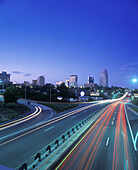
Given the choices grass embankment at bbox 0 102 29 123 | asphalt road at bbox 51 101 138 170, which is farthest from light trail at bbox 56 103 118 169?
grass embankment at bbox 0 102 29 123

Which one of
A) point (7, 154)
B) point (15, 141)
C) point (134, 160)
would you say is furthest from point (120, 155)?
point (15, 141)

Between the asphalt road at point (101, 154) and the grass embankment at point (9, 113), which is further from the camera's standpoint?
the grass embankment at point (9, 113)

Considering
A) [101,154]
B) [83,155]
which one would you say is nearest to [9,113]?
[83,155]

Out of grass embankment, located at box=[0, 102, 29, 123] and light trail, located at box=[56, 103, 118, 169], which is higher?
light trail, located at box=[56, 103, 118, 169]

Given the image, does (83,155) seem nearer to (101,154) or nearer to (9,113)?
(101,154)

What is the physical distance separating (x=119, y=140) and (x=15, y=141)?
14.2 meters

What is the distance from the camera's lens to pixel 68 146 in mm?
13328

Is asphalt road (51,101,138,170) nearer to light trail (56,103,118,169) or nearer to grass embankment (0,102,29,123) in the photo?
light trail (56,103,118,169)

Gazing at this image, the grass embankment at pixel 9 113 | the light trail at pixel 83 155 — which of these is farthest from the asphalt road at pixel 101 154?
the grass embankment at pixel 9 113

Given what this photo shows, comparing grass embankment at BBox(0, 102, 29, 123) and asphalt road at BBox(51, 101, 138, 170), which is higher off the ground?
asphalt road at BBox(51, 101, 138, 170)

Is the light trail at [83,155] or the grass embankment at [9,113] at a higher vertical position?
the light trail at [83,155]

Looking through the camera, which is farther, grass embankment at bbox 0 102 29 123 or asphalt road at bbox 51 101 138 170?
grass embankment at bbox 0 102 29 123

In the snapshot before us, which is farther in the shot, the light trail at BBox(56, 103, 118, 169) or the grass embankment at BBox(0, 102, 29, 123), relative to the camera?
Answer: the grass embankment at BBox(0, 102, 29, 123)

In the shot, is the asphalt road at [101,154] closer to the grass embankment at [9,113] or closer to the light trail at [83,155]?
the light trail at [83,155]
